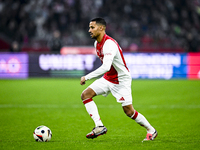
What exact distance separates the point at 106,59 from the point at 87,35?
16257 mm

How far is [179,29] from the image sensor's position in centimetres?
2220

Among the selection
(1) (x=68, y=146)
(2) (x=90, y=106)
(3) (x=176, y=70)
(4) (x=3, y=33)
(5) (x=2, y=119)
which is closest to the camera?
(1) (x=68, y=146)

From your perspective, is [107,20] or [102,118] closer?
[102,118]

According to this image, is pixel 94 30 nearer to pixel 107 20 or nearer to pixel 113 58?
pixel 113 58

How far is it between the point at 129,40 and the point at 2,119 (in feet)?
44.4

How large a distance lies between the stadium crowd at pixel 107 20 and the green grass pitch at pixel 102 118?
7.41m

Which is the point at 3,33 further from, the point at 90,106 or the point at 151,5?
the point at 90,106

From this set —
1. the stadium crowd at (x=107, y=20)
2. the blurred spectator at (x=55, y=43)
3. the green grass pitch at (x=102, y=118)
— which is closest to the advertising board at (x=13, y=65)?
the blurred spectator at (x=55, y=43)

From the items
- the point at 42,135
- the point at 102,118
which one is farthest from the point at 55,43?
the point at 42,135

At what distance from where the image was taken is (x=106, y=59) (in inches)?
189

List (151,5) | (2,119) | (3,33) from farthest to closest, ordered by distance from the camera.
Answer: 1. (151,5)
2. (3,33)
3. (2,119)

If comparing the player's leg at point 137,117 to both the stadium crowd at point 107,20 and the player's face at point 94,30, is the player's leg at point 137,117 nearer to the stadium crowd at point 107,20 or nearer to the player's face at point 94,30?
the player's face at point 94,30

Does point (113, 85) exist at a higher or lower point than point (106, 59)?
lower

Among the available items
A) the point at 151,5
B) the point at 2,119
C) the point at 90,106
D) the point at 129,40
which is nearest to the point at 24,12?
the point at 129,40
